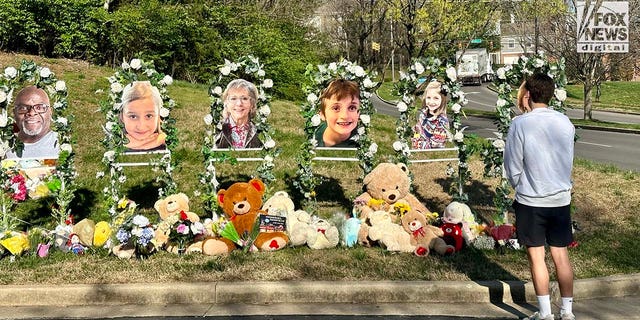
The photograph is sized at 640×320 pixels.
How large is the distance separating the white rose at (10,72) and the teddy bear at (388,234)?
4.77 meters

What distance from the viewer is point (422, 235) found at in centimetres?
680

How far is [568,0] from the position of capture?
28.6 m

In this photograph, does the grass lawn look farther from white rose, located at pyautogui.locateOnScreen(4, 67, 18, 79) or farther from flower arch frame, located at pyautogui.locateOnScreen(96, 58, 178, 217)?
white rose, located at pyautogui.locateOnScreen(4, 67, 18, 79)

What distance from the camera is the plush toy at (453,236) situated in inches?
268

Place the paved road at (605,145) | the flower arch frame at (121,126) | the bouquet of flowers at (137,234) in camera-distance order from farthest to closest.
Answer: the paved road at (605,145) < the flower arch frame at (121,126) < the bouquet of flowers at (137,234)

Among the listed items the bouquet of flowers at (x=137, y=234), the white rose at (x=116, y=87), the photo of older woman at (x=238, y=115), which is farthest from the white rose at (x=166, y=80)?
the bouquet of flowers at (x=137, y=234)

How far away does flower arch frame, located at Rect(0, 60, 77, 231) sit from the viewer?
7.50 m

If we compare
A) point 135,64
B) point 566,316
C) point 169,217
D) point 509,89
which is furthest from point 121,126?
point 566,316

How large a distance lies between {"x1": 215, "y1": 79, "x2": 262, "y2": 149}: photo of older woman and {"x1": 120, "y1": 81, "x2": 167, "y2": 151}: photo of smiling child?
2.83ft

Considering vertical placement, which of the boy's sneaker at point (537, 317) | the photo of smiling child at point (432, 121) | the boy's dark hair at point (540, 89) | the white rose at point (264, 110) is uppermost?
the boy's dark hair at point (540, 89)

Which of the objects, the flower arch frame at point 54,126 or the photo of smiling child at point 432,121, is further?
the photo of smiling child at point 432,121

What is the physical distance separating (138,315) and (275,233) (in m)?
2.00

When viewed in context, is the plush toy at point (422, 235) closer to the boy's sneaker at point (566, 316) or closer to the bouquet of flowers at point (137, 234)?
the boy's sneaker at point (566, 316)

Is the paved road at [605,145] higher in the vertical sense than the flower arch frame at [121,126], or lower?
lower
